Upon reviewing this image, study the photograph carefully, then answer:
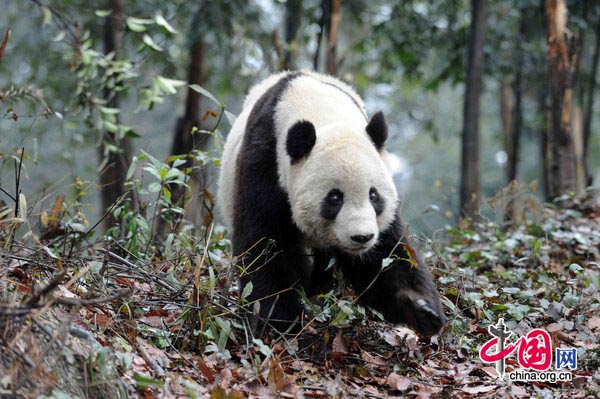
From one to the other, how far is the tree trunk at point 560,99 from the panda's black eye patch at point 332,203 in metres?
6.01

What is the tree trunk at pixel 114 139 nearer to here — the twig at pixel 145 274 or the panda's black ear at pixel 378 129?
the twig at pixel 145 274

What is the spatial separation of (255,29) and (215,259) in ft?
32.5

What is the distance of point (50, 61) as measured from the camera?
15.5m

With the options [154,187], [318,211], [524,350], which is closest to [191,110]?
[154,187]

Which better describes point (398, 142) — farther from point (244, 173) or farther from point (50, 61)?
point (244, 173)

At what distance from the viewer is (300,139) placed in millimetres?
5059

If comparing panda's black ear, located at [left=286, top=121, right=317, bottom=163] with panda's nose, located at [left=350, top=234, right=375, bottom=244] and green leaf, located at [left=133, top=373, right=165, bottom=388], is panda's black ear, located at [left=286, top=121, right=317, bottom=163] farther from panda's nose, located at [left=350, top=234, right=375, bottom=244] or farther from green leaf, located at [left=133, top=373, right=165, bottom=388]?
green leaf, located at [left=133, top=373, right=165, bottom=388]

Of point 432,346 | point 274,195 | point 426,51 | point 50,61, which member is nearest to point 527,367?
point 432,346

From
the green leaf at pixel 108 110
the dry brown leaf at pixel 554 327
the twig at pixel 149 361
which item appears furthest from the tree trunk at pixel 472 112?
the twig at pixel 149 361

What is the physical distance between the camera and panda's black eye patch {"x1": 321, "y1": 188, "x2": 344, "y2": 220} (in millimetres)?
5035

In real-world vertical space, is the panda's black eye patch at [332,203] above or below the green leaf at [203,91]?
below

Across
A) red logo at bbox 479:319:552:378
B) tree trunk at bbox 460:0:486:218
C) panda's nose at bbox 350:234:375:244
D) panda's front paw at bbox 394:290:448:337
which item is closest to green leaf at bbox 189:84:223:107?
panda's nose at bbox 350:234:375:244
